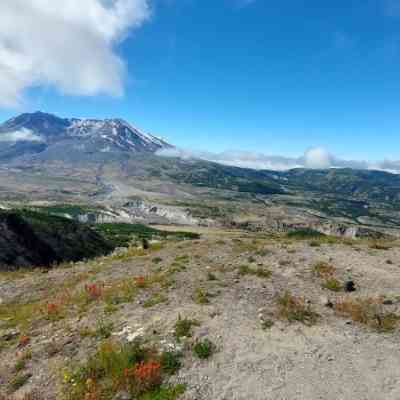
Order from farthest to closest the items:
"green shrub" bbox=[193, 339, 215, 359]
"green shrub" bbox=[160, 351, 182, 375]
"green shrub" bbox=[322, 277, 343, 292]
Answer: "green shrub" bbox=[322, 277, 343, 292]
"green shrub" bbox=[193, 339, 215, 359]
"green shrub" bbox=[160, 351, 182, 375]

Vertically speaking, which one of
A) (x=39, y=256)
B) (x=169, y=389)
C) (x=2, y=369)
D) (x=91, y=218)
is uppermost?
(x=169, y=389)

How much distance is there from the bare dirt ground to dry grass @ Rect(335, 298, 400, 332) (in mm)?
38

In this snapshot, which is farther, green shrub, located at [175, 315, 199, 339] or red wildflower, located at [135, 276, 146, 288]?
red wildflower, located at [135, 276, 146, 288]

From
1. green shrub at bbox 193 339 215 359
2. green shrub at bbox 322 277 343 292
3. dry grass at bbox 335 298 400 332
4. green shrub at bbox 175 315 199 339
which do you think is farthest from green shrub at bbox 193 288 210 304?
green shrub at bbox 322 277 343 292

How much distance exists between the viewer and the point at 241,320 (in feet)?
41.3

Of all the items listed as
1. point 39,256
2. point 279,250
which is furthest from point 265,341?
point 39,256

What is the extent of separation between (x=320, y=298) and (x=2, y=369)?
485 inches

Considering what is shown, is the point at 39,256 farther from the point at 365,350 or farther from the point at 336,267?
the point at 365,350

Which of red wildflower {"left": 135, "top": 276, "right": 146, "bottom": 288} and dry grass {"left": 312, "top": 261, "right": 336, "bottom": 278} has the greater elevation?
dry grass {"left": 312, "top": 261, "right": 336, "bottom": 278}

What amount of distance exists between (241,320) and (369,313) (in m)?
5.18

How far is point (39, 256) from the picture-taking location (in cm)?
5438

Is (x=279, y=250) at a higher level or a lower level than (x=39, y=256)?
higher

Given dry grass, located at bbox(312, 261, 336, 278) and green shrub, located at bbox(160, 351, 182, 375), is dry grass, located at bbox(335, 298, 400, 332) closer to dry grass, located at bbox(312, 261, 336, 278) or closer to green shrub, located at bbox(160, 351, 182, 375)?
dry grass, located at bbox(312, 261, 336, 278)

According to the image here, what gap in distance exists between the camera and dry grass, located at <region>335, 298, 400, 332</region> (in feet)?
40.6
